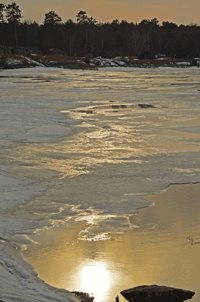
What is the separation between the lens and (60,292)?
3941 mm

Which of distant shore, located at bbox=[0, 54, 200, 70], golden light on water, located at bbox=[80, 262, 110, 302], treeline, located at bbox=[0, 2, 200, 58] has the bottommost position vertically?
golden light on water, located at bbox=[80, 262, 110, 302]

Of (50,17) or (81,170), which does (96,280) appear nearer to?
(81,170)

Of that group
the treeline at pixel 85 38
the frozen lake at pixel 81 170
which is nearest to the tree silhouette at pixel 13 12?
the treeline at pixel 85 38

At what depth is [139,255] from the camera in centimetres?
477

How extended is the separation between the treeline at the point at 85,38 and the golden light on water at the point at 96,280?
94420 mm

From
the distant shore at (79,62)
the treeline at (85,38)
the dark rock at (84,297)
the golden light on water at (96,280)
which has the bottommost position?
the golden light on water at (96,280)

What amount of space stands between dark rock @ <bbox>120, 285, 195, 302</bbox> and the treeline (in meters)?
94.9

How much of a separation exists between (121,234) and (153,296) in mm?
1524

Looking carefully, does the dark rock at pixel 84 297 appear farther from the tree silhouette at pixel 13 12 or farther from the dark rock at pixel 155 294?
the tree silhouette at pixel 13 12

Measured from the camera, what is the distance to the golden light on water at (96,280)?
3.97m

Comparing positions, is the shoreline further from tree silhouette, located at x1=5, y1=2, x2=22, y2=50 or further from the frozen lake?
tree silhouette, located at x1=5, y1=2, x2=22, y2=50

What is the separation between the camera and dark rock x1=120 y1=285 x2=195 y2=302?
3836 millimetres

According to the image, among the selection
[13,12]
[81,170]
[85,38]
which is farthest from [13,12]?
[81,170]

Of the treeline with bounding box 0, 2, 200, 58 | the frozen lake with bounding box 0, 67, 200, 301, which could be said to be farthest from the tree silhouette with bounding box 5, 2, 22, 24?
the frozen lake with bounding box 0, 67, 200, 301
